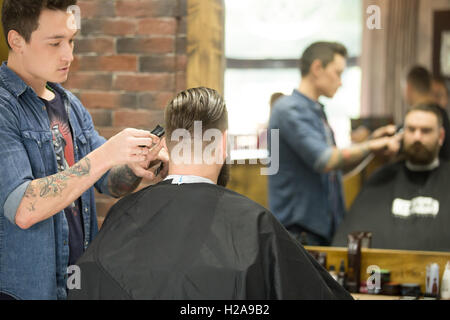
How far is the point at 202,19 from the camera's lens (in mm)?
2752

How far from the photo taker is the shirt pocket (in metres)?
1.80

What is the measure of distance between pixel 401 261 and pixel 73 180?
1640 mm

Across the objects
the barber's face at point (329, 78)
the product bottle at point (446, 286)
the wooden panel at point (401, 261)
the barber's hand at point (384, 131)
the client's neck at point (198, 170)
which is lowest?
the product bottle at point (446, 286)

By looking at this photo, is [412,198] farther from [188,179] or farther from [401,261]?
[188,179]

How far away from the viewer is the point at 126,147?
167 centimetres

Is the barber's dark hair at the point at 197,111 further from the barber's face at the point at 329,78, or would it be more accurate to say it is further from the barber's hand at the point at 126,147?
the barber's face at the point at 329,78

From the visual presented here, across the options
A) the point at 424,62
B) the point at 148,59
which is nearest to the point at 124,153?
the point at 148,59

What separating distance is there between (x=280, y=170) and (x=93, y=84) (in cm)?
97

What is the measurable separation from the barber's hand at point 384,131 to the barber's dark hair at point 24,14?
162 cm

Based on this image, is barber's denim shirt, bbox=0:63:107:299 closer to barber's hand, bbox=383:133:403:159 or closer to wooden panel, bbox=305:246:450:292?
wooden panel, bbox=305:246:450:292

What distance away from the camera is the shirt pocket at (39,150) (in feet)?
5.91

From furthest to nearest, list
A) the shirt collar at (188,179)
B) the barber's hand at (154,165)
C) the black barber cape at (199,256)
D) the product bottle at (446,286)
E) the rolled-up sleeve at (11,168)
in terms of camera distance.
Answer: the product bottle at (446,286), the barber's hand at (154,165), the shirt collar at (188,179), the rolled-up sleeve at (11,168), the black barber cape at (199,256)

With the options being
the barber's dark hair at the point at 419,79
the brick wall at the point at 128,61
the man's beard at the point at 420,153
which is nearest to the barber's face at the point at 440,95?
the barber's dark hair at the point at 419,79

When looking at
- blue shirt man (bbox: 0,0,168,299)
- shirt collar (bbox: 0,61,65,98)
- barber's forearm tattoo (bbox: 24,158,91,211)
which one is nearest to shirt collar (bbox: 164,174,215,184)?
blue shirt man (bbox: 0,0,168,299)
